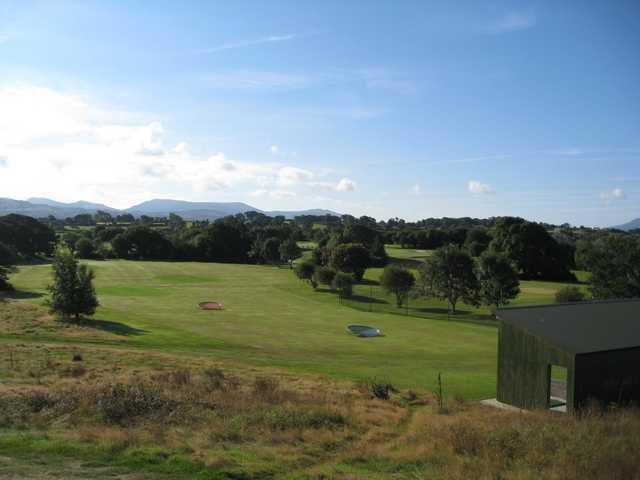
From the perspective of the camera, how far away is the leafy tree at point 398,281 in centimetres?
6894

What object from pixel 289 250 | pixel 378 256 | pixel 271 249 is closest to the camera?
pixel 378 256

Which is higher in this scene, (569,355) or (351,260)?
(351,260)

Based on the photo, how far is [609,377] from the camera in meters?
21.0

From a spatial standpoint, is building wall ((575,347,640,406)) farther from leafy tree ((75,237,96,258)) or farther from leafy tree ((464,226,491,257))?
leafy tree ((75,237,96,258))

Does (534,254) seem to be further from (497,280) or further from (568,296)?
(568,296)

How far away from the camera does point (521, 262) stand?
97.5m

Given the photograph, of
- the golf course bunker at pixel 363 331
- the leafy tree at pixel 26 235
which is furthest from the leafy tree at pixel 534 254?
the leafy tree at pixel 26 235

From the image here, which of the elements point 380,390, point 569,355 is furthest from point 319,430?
point 569,355

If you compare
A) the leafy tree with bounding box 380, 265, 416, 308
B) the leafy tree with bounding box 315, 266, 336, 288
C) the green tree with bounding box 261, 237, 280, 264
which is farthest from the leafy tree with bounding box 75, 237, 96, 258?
the leafy tree with bounding box 380, 265, 416, 308

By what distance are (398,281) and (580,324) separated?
46.3m

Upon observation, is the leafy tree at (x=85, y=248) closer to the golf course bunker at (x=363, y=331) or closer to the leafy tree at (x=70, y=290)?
the leafy tree at (x=70, y=290)

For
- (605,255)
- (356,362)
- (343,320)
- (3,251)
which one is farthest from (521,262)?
(3,251)

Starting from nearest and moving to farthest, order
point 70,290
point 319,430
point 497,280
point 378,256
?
1. point 319,430
2. point 70,290
3. point 497,280
4. point 378,256

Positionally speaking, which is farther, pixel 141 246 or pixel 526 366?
pixel 141 246
